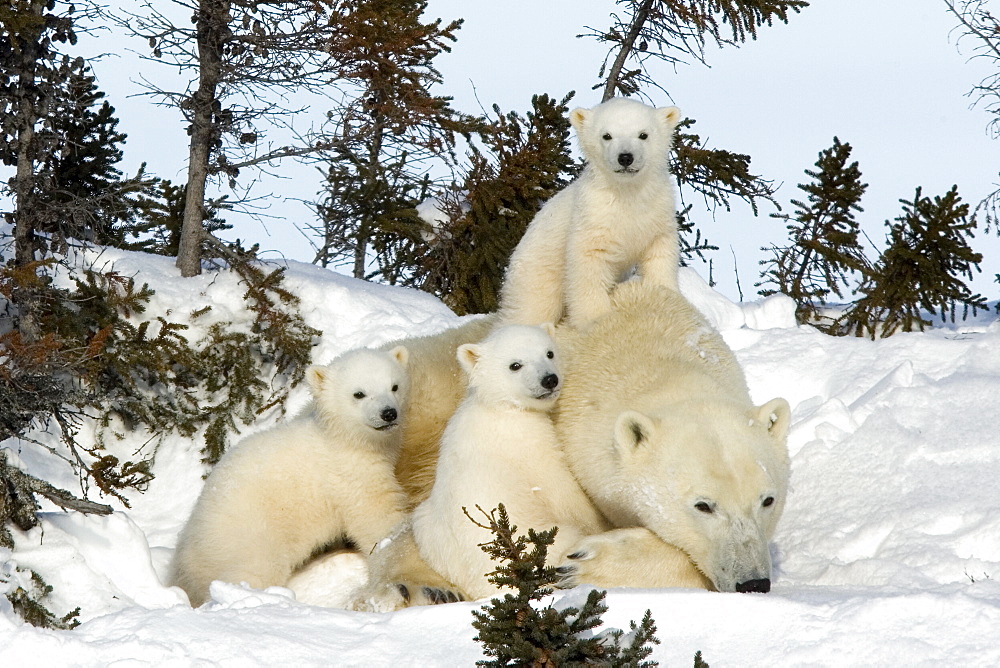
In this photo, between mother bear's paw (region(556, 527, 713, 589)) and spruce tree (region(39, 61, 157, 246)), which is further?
spruce tree (region(39, 61, 157, 246))

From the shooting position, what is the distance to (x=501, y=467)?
5.11 metres

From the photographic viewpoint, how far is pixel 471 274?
40.7 ft

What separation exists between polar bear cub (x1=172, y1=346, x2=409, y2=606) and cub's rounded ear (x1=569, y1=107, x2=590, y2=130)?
66.2 inches

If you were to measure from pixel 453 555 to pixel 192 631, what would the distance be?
159cm

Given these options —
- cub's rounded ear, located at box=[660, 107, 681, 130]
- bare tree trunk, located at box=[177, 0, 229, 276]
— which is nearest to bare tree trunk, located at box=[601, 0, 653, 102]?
bare tree trunk, located at box=[177, 0, 229, 276]

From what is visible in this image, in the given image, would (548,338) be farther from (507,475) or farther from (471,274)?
(471,274)

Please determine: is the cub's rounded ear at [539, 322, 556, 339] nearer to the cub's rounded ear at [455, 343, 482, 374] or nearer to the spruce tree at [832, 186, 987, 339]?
the cub's rounded ear at [455, 343, 482, 374]

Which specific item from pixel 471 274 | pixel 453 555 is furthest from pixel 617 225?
pixel 471 274

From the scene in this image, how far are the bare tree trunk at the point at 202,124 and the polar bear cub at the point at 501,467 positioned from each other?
479 centimetres

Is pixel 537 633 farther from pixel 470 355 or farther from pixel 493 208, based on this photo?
pixel 493 208

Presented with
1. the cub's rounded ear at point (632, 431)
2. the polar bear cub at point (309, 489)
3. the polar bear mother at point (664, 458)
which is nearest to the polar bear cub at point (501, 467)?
the polar bear mother at point (664, 458)

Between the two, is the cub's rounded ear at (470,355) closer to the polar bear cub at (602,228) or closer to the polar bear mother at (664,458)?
the polar bear mother at (664,458)

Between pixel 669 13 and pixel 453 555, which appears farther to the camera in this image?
pixel 669 13

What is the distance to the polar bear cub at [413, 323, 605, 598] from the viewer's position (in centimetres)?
498
